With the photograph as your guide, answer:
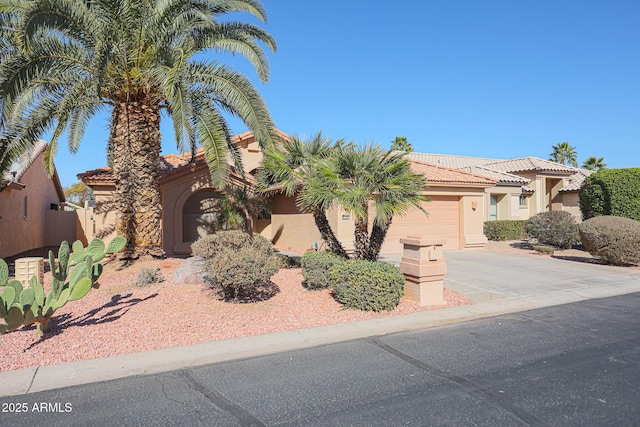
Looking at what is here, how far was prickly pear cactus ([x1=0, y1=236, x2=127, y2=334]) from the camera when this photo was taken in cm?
530

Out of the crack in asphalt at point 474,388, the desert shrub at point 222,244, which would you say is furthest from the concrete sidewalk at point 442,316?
the desert shrub at point 222,244

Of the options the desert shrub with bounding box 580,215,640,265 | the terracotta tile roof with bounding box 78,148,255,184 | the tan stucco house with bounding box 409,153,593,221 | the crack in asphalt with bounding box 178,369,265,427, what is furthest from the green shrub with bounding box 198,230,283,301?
the tan stucco house with bounding box 409,153,593,221

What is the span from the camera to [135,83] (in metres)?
10.3

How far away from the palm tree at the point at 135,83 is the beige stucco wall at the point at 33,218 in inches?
251

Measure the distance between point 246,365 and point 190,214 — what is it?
1241 cm

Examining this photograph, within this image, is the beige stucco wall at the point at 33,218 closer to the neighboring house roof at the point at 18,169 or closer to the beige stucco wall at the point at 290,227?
the neighboring house roof at the point at 18,169

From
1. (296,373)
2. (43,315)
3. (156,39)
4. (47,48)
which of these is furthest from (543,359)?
(47,48)

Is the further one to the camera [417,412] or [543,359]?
[543,359]

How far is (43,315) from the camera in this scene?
5.77 meters

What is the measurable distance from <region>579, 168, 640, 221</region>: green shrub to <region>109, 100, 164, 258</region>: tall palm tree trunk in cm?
1869

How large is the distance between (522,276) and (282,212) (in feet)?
34.3

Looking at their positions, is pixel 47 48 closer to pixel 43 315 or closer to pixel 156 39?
pixel 156 39

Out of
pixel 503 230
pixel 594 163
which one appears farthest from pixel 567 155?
pixel 503 230

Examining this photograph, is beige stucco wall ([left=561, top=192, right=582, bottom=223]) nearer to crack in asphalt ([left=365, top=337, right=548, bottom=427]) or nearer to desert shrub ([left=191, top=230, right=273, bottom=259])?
desert shrub ([left=191, top=230, right=273, bottom=259])
